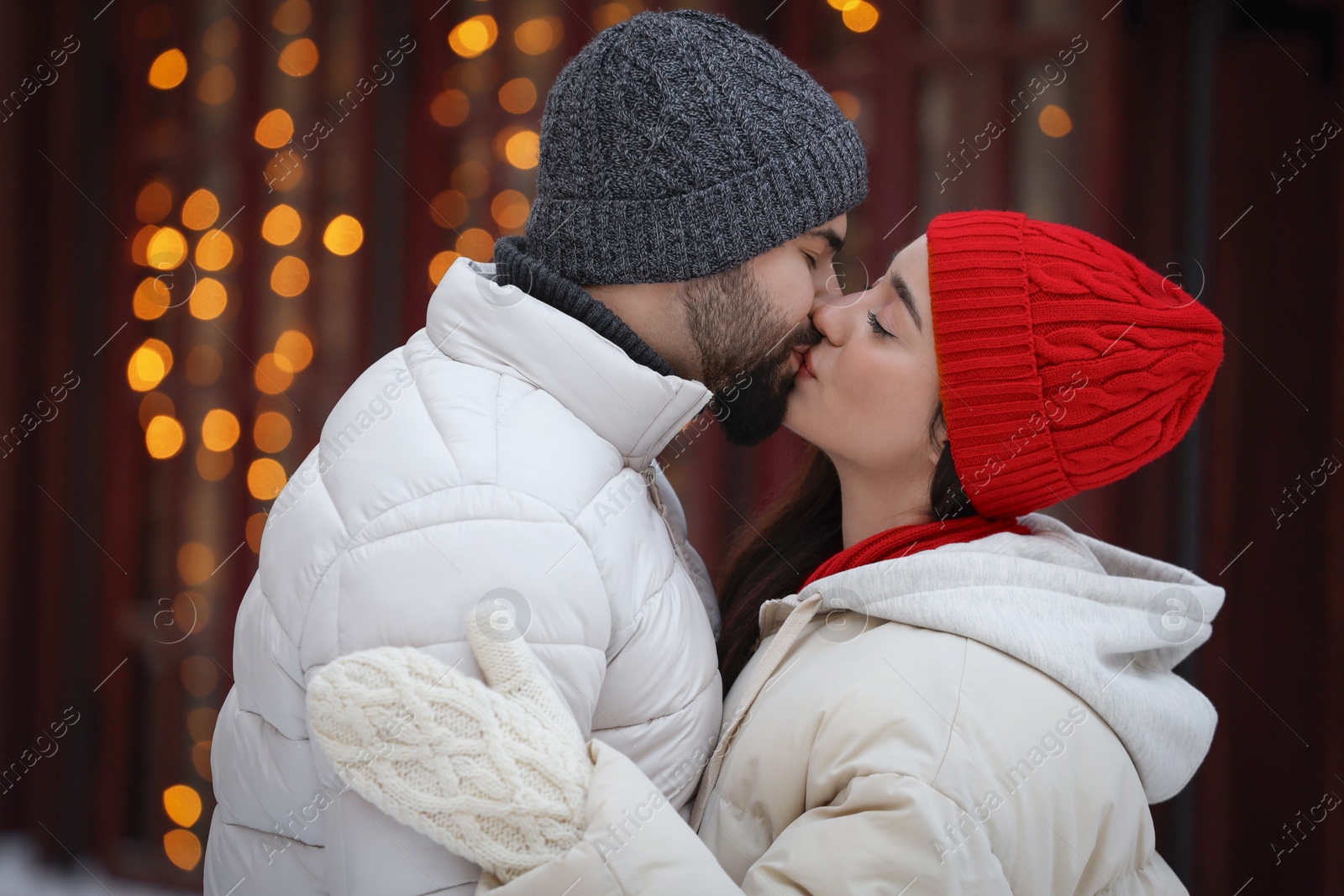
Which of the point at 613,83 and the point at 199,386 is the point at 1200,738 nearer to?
the point at 613,83

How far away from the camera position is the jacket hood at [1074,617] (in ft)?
3.60

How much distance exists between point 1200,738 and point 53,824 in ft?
11.1

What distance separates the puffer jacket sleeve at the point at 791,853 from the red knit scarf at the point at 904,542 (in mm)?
380

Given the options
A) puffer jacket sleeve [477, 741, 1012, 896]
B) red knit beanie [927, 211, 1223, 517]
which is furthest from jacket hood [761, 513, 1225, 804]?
puffer jacket sleeve [477, 741, 1012, 896]

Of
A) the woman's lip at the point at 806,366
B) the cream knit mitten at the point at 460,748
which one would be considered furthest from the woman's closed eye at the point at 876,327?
the cream knit mitten at the point at 460,748

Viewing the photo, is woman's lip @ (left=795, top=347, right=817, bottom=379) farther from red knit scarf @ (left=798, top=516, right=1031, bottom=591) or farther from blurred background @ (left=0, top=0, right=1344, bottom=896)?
blurred background @ (left=0, top=0, right=1344, bottom=896)

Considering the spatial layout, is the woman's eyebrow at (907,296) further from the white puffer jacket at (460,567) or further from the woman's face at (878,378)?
the white puffer jacket at (460,567)

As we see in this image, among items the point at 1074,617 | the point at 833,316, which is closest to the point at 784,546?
the point at 833,316

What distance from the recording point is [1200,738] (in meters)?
1.24

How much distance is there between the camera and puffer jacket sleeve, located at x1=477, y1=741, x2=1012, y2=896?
86 cm

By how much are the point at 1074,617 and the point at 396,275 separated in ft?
7.06

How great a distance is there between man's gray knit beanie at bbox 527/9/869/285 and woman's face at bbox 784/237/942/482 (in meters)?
0.17

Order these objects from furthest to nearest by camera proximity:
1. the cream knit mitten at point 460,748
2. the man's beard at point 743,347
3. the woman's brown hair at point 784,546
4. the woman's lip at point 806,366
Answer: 1. the woman's brown hair at point 784,546
2. the woman's lip at point 806,366
3. the man's beard at point 743,347
4. the cream knit mitten at point 460,748

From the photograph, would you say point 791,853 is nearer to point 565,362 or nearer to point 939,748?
point 939,748
